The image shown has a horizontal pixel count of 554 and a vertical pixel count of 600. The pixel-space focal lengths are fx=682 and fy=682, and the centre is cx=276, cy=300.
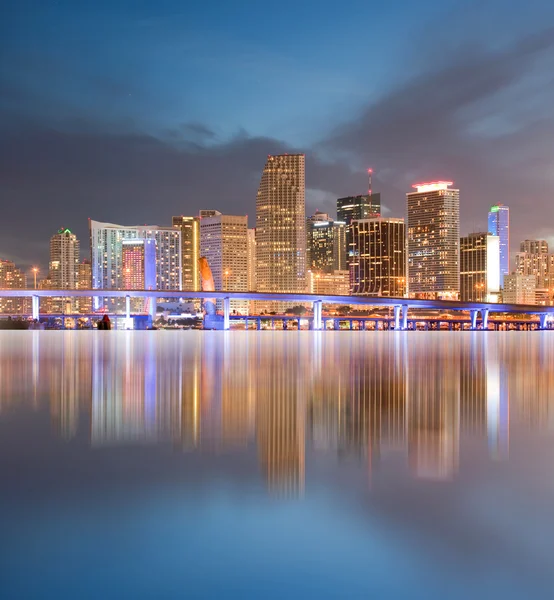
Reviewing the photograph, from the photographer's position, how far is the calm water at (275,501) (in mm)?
4105

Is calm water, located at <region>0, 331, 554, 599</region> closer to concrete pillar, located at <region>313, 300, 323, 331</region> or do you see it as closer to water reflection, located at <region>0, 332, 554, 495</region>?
water reflection, located at <region>0, 332, 554, 495</region>

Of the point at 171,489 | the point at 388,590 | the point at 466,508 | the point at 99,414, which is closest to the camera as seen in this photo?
the point at 388,590

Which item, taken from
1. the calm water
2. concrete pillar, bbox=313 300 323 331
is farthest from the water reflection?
concrete pillar, bbox=313 300 323 331

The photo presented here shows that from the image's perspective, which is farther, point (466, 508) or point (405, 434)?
point (405, 434)

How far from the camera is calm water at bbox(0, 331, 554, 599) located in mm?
4105

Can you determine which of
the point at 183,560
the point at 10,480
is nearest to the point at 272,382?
the point at 10,480

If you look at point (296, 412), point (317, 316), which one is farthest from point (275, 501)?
point (317, 316)

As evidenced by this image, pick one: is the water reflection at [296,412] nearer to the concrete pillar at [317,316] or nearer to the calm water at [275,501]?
the calm water at [275,501]

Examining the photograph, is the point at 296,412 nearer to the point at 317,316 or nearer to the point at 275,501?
the point at 275,501

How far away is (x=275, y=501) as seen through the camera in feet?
18.5

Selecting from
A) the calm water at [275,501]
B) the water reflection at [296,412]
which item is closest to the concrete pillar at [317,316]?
the water reflection at [296,412]

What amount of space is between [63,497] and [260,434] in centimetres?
358

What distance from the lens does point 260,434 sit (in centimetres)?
894

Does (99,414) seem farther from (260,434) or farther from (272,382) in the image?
(272,382)
